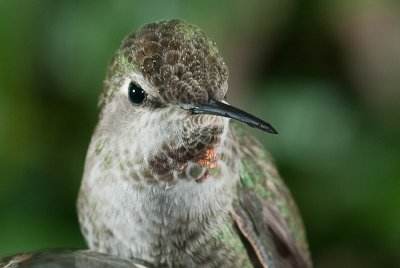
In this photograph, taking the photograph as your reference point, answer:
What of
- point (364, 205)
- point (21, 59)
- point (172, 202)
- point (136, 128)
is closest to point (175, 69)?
point (136, 128)

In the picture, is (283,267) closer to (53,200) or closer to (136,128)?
(136,128)

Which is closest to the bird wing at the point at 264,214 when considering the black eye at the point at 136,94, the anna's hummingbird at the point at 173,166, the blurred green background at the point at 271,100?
the anna's hummingbird at the point at 173,166

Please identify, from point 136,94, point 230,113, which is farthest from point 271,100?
point 230,113

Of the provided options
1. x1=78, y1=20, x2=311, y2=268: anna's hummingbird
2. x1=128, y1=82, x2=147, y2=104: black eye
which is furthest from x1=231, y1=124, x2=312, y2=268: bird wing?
x1=128, y1=82, x2=147, y2=104: black eye

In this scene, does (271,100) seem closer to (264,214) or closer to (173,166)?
(264,214)

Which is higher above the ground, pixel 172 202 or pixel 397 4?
pixel 397 4

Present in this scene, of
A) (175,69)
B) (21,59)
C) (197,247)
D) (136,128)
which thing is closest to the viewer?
(175,69)

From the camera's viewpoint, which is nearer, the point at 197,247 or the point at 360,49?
the point at 197,247
